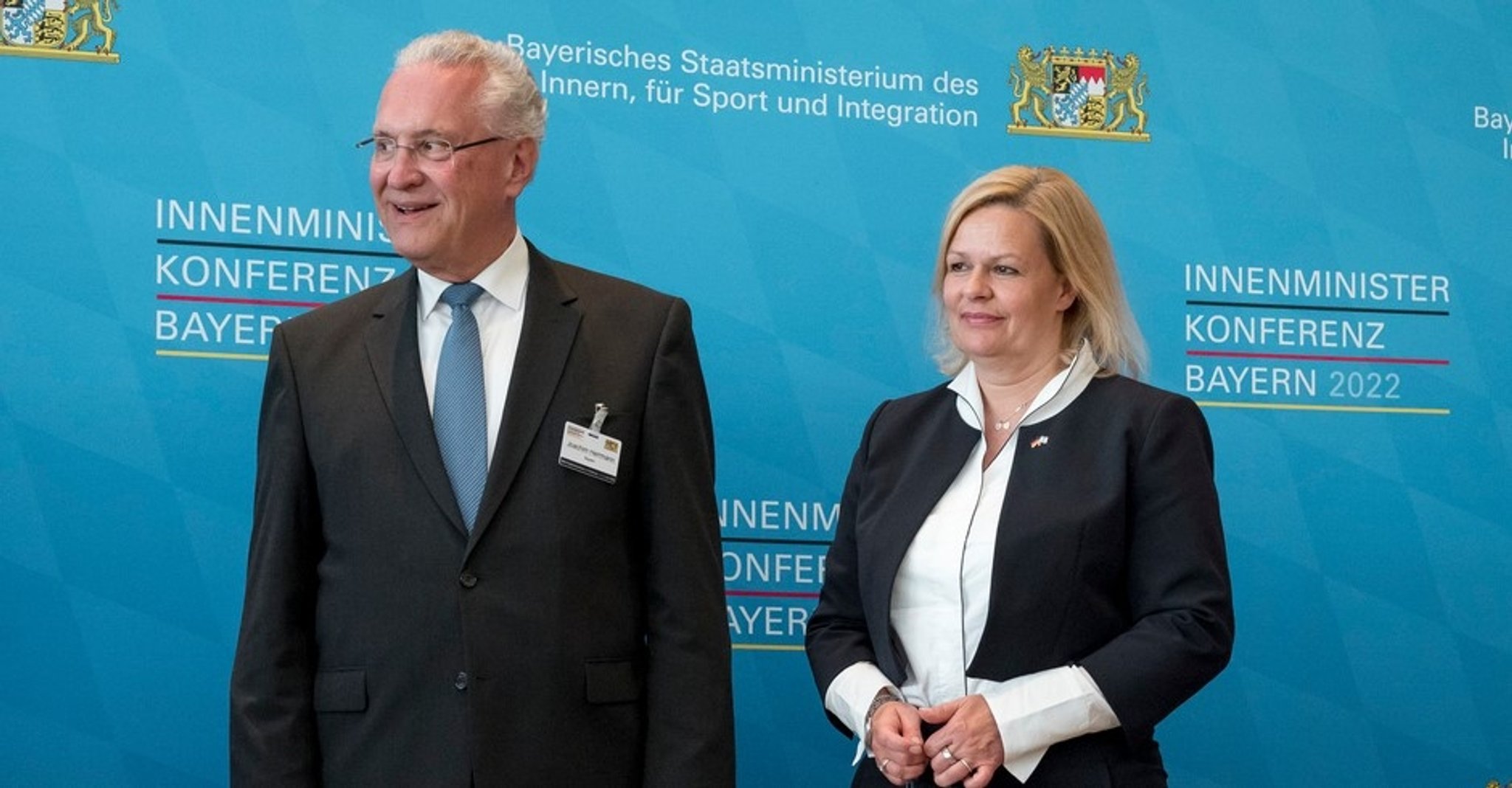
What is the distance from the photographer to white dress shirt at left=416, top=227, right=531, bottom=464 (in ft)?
7.61

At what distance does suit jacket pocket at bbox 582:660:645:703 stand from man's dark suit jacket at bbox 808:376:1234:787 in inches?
17.9

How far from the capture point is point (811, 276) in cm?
341

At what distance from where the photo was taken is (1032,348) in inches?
103

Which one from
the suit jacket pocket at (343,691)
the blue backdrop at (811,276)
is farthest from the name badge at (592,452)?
the blue backdrop at (811,276)

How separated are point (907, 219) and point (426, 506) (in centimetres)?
158

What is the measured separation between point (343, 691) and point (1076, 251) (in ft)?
4.31

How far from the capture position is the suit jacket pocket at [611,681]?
2.22m

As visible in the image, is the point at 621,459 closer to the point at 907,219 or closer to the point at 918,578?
the point at 918,578

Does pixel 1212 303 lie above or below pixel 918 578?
above

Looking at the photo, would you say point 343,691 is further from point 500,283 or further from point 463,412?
point 500,283

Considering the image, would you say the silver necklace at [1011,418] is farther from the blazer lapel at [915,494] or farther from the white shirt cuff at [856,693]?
the white shirt cuff at [856,693]

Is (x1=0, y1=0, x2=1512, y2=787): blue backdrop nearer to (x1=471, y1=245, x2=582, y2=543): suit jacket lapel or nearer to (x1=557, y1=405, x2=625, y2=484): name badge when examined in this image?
(x1=471, y1=245, x2=582, y2=543): suit jacket lapel

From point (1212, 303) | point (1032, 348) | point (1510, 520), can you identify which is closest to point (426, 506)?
point (1032, 348)

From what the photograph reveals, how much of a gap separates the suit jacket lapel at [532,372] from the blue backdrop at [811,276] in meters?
0.93
